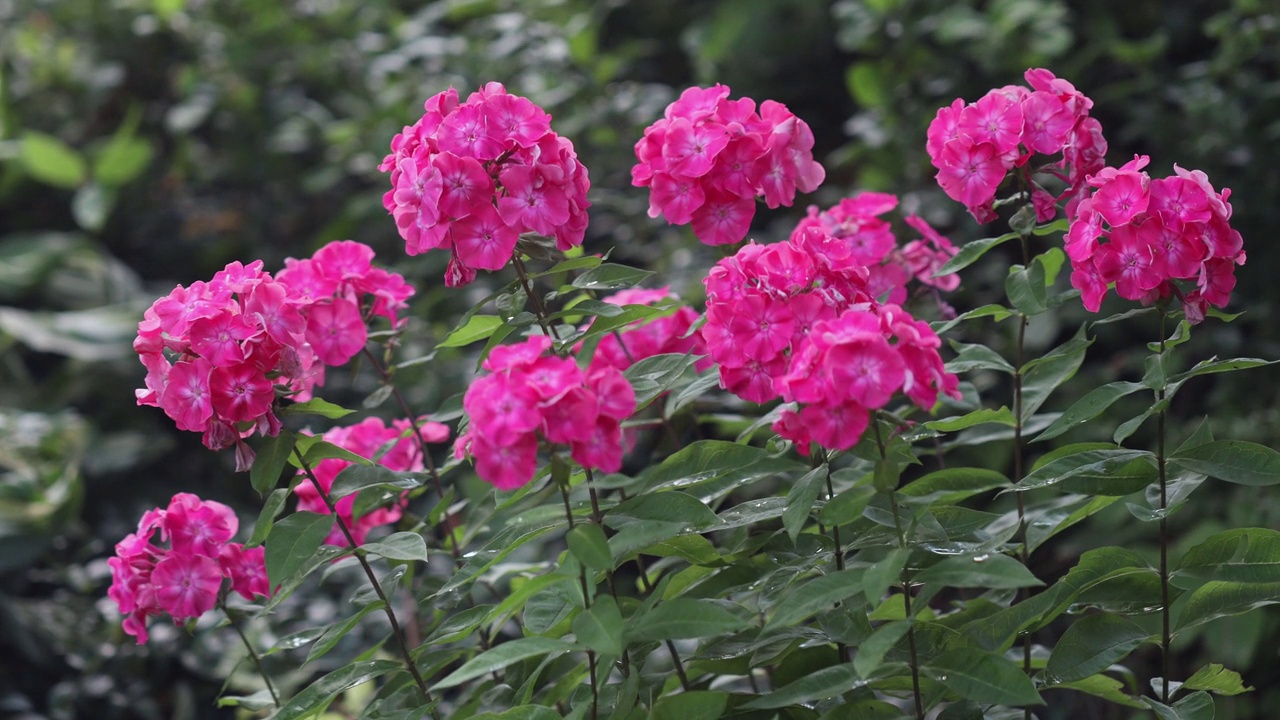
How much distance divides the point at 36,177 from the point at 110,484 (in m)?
1.55

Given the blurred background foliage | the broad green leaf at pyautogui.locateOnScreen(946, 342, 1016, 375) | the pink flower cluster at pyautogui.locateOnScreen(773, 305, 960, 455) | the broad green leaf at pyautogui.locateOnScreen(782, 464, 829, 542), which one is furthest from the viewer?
the blurred background foliage

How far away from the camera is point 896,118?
11.0 ft

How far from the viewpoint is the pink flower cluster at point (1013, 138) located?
131 cm

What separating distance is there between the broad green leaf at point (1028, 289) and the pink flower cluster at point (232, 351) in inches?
32.2

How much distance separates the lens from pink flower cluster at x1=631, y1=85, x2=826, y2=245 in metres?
1.36

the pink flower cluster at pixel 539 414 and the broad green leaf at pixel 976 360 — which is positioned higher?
the pink flower cluster at pixel 539 414

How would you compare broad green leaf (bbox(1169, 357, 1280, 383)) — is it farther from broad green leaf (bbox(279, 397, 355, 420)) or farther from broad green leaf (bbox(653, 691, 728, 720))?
broad green leaf (bbox(279, 397, 355, 420))

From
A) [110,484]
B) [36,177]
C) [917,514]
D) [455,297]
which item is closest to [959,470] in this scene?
[917,514]

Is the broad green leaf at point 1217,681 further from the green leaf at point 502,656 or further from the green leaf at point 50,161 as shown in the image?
the green leaf at point 50,161

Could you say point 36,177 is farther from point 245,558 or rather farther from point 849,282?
point 849,282

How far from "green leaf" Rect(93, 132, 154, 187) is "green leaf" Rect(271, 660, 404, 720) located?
10.8 feet

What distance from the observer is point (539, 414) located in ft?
3.44

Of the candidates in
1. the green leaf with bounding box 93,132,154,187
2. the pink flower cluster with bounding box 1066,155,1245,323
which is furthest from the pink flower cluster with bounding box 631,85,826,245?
the green leaf with bounding box 93,132,154,187

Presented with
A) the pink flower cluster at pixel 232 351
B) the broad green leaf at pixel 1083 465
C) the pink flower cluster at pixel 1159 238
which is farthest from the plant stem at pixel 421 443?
the pink flower cluster at pixel 1159 238
